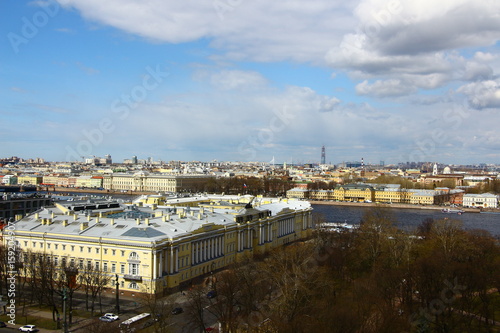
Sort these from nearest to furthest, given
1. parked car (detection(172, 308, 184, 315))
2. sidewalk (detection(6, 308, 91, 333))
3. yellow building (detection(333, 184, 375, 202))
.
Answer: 1. sidewalk (detection(6, 308, 91, 333))
2. parked car (detection(172, 308, 184, 315))
3. yellow building (detection(333, 184, 375, 202))

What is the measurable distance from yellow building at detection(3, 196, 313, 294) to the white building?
4984cm

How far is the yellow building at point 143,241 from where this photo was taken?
1656 centimetres

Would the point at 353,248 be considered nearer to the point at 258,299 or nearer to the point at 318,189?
the point at 258,299

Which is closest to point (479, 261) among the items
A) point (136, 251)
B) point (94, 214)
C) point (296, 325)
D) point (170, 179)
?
point (296, 325)

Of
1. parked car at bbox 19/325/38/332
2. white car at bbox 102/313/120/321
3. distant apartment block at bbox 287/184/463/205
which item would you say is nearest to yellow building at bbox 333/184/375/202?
distant apartment block at bbox 287/184/463/205

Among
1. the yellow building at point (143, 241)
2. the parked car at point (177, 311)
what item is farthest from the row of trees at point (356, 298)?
the yellow building at point (143, 241)

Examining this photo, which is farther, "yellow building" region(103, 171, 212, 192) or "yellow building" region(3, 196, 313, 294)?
"yellow building" region(103, 171, 212, 192)

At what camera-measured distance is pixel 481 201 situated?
210 ft

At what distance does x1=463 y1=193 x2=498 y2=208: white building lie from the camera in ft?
208

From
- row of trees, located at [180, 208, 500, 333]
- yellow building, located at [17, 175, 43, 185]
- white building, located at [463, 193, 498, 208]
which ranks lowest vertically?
white building, located at [463, 193, 498, 208]

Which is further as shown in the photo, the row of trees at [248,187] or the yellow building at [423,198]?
the row of trees at [248,187]

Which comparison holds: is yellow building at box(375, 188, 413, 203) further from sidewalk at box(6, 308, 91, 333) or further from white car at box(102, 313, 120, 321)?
sidewalk at box(6, 308, 91, 333)

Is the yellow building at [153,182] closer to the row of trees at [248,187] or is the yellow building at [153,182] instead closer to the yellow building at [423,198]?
the row of trees at [248,187]

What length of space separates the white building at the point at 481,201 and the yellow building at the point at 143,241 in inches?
1962
